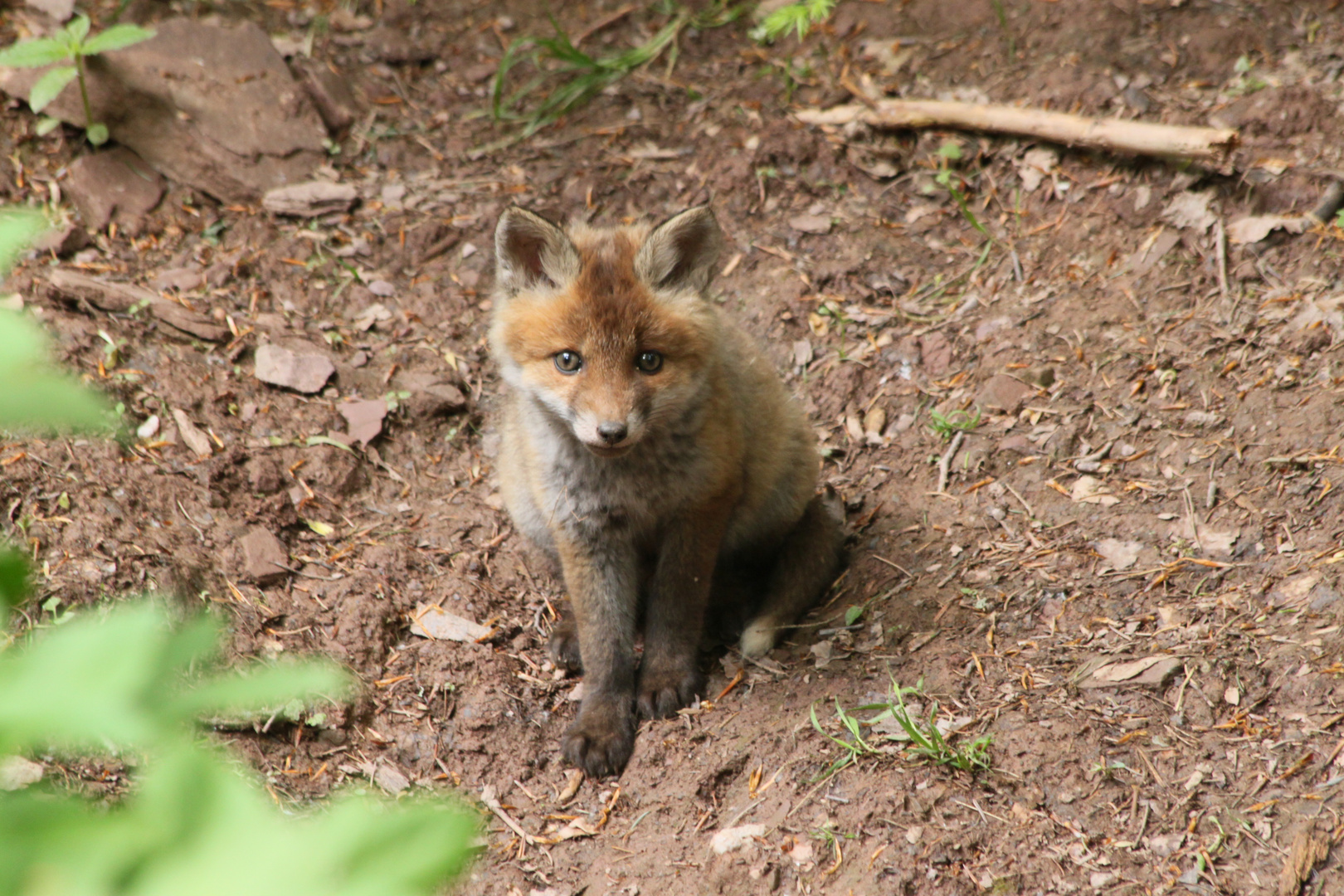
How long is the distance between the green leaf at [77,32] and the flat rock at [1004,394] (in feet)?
16.4

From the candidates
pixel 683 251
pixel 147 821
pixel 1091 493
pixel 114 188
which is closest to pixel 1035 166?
pixel 1091 493

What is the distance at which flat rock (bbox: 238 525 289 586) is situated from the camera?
4246 mm

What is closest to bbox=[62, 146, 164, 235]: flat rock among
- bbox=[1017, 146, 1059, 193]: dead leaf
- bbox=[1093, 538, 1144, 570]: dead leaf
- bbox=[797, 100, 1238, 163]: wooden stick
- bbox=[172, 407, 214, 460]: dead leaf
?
bbox=[172, 407, 214, 460]: dead leaf

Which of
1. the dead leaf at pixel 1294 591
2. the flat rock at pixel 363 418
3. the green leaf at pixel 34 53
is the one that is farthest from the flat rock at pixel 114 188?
the dead leaf at pixel 1294 591

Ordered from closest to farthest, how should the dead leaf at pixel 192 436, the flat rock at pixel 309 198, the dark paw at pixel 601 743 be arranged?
the dark paw at pixel 601 743 < the dead leaf at pixel 192 436 < the flat rock at pixel 309 198

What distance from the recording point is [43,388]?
0.63 meters

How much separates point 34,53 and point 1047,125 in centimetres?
543

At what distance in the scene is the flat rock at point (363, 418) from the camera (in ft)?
16.5

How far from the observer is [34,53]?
16.5ft

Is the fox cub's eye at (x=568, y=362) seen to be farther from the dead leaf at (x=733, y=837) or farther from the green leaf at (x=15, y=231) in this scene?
the green leaf at (x=15, y=231)

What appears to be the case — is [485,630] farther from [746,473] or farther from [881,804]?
[881,804]

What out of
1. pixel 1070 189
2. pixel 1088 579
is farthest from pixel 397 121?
pixel 1088 579

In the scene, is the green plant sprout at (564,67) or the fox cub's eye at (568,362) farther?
the green plant sprout at (564,67)

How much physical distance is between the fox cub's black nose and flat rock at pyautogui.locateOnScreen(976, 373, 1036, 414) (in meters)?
2.29
